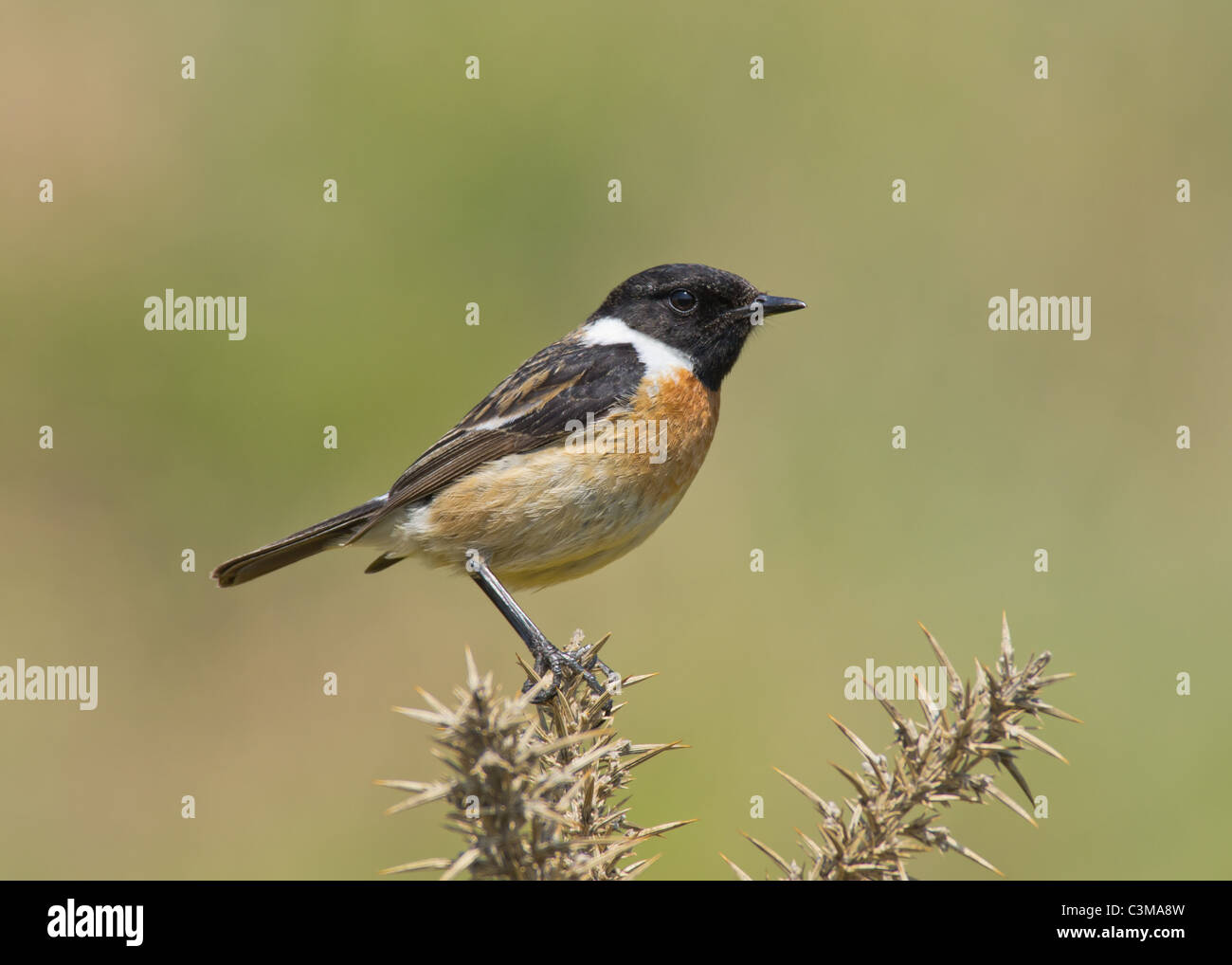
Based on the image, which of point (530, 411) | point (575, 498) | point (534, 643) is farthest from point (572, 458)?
point (534, 643)

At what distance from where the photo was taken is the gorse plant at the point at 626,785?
2098 millimetres

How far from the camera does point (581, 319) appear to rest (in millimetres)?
7957

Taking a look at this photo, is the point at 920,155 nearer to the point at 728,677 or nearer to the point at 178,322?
the point at 728,677

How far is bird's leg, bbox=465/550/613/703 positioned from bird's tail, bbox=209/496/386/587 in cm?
56

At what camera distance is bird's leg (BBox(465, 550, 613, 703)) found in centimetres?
363

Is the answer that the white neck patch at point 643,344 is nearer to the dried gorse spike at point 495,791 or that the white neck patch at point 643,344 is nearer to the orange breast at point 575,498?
the orange breast at point 575,498

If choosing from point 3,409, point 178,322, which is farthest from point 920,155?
point 3,409

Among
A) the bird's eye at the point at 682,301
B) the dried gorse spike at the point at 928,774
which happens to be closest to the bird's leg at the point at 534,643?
the dried gorse spike at the point at 928,774

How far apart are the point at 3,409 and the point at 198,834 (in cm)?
301

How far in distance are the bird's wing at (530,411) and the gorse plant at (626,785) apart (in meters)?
2.28

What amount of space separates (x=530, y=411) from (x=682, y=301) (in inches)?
35.5

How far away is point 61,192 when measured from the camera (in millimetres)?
7992

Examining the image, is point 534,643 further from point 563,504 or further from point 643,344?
point 643,344

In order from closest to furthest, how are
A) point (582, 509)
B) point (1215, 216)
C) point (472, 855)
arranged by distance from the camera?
point (472, 855) < point (582, 509) < point (1215, 216)
